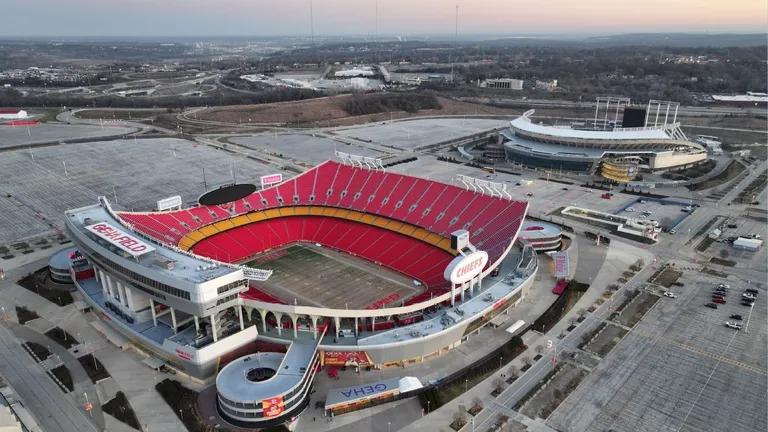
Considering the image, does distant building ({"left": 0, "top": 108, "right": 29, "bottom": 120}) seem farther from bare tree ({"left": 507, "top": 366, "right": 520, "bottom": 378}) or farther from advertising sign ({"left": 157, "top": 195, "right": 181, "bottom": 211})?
bare tree ({"left": 507, "top": 366, "right": 520, "bottom": 378})

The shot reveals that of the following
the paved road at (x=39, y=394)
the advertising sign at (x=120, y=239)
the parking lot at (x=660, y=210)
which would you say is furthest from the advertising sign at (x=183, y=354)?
the parking lot at (x=660, y=210)

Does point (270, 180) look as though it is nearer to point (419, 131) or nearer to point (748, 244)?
point (748, 244)

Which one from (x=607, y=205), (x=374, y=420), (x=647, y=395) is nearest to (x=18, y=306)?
(x=374, y=420)

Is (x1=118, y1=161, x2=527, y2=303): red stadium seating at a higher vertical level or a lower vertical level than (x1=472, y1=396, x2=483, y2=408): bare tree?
higher

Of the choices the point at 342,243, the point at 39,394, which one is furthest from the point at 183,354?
the point at 342,243

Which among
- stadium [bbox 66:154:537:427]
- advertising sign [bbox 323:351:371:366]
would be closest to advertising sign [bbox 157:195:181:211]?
stadium [bbox 66:154:537:427]

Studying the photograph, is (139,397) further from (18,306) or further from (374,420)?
(18,306)
